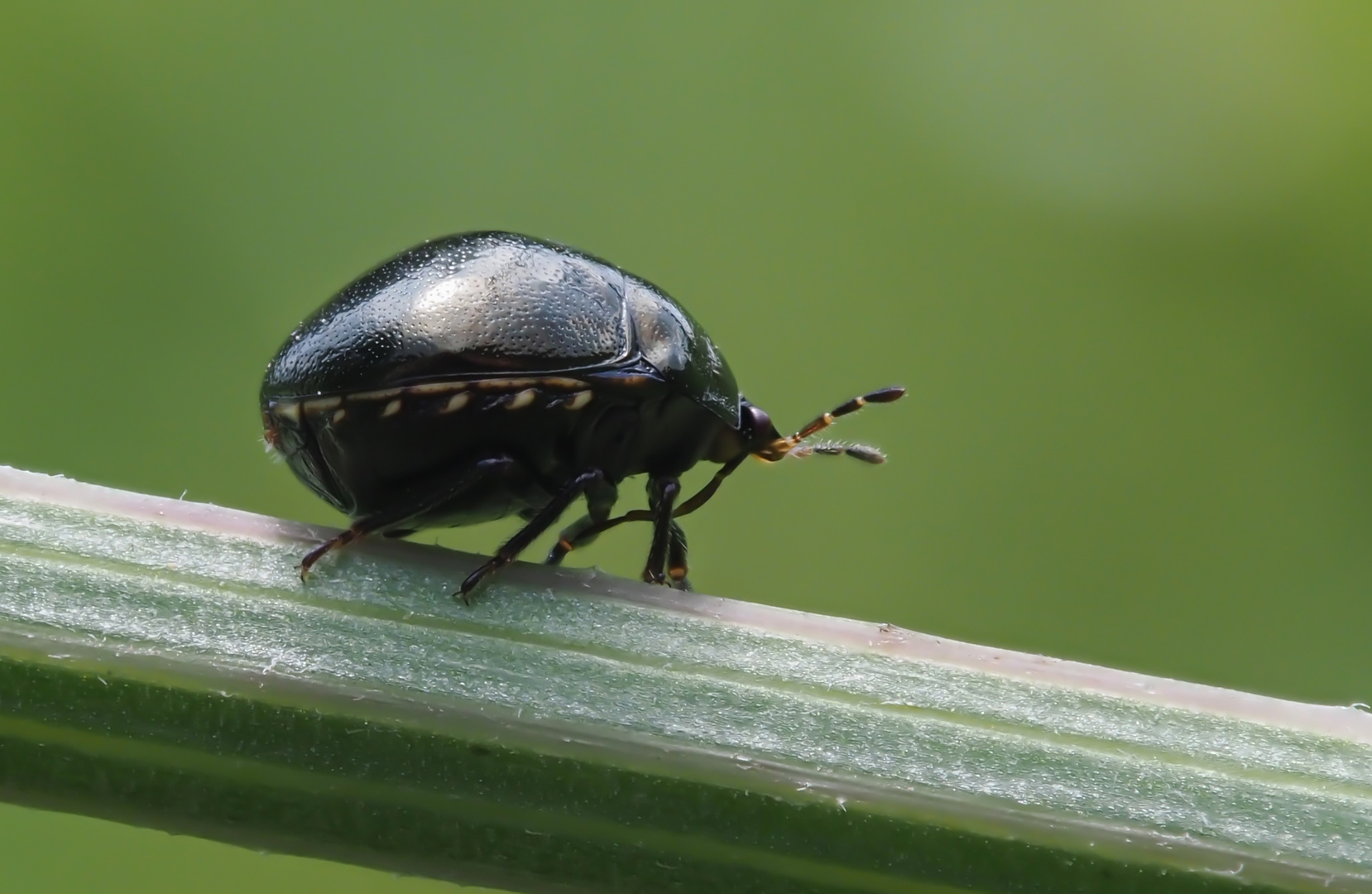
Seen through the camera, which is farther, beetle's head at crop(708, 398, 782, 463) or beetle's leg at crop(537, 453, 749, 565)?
beetle's head at crop(708, 398, 782, 463)

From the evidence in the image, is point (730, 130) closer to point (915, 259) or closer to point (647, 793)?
point (915, 259)

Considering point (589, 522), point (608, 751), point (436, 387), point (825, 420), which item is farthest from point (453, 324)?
point (825, 420)

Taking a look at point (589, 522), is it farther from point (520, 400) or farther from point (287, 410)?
point (287, 410)

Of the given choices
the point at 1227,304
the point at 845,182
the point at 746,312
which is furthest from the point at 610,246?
the point at 1227,304

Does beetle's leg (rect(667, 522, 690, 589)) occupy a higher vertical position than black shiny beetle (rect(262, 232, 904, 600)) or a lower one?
lower

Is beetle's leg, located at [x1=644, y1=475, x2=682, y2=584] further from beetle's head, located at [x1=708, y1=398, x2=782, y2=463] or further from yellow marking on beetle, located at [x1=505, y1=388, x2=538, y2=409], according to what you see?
yellow marking on beetle, located at [x1=505, y1=388, x2=538, y2=409]

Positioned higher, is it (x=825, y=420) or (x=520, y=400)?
(x=520, y=400)

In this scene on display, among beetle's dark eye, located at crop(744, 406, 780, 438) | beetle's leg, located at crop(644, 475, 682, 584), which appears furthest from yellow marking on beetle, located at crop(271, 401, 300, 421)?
beetle's dark eye, located at crop(744, 406, 780, 438)
